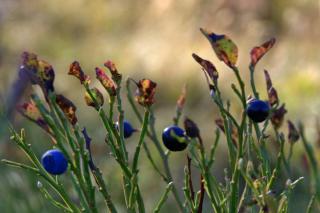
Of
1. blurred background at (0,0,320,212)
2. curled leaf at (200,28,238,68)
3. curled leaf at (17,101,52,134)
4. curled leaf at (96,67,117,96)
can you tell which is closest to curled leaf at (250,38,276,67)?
curled leaf at (200,28,238,68)

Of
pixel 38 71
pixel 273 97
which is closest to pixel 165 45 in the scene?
pixel 273 97

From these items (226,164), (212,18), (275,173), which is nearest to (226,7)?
(212,18)

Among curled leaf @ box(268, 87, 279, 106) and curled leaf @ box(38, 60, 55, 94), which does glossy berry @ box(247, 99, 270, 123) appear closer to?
curled leaf @ box(268, 87, 279, 106)

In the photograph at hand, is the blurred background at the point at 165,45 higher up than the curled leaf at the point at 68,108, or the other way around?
the blurred background at the point at 165,45

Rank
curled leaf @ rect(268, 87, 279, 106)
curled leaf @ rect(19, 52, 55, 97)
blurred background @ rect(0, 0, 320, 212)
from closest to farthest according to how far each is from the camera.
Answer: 1. curled leaf @ rect(19, 52, 55, 97)
2. curled leaf @ rect(268, 87, 279, 106)
3. blurred background @ rect(0, 0, 320, 212)

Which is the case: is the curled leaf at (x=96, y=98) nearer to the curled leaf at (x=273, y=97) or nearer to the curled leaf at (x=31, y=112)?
the curled leaf at (x=31, y=112)

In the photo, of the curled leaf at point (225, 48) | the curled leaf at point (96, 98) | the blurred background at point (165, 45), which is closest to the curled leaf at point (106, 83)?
the curled leaf at point (96, 98)

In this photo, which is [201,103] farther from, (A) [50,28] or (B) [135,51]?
(A) [50,28]

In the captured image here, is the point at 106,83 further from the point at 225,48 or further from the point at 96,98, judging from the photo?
the point at 225,48
